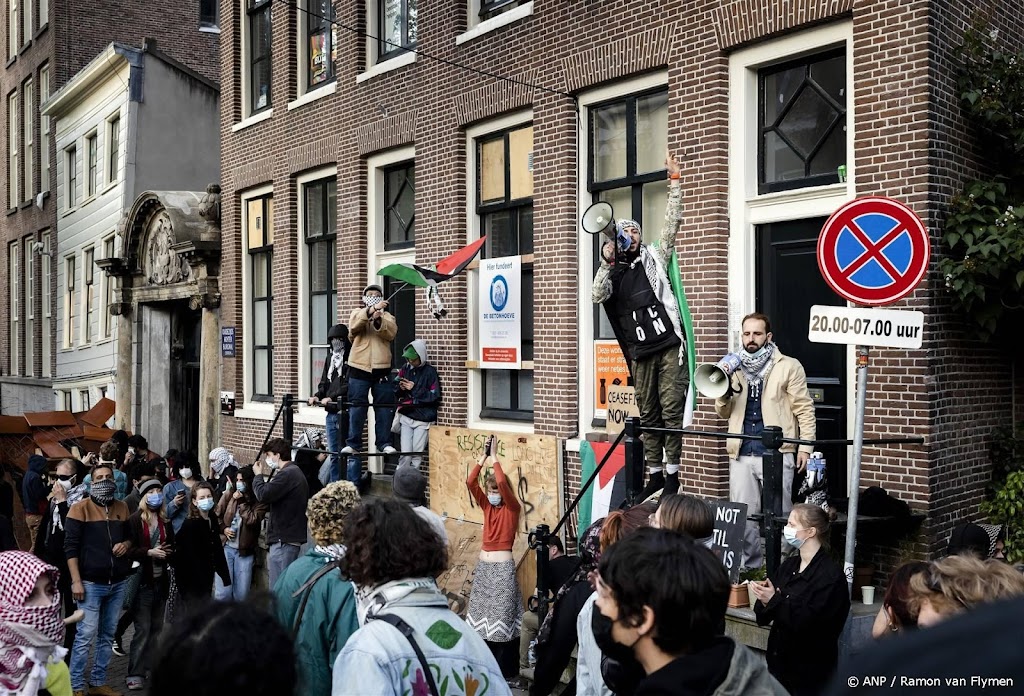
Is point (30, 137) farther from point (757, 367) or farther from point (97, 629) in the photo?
point (757, 367)

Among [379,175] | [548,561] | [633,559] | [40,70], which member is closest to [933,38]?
[548,561]

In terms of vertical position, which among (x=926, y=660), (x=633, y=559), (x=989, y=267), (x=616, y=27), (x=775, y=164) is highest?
(x=616, y=27)

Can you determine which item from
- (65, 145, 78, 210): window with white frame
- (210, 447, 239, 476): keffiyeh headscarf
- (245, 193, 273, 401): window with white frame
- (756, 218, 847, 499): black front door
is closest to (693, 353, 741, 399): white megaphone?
(756, 218, 847, 499): black front door

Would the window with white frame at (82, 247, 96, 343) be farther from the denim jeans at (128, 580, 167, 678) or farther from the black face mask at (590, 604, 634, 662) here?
the black face mask at (590, 604, 634, 662)

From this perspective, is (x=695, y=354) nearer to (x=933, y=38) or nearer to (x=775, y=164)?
(x=775, y=164)

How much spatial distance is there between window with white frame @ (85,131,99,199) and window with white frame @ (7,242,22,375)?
736 centimetres

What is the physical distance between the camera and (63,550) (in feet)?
30.4

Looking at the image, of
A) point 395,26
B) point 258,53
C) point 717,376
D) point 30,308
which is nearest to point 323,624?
point 717,376

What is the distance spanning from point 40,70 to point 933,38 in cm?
2722

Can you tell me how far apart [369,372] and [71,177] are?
18.3 meters

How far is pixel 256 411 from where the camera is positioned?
17.4 metres

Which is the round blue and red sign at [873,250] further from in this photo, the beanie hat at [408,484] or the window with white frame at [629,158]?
the window with white frame at [629,158]

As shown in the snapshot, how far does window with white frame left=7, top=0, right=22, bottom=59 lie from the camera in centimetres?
3173

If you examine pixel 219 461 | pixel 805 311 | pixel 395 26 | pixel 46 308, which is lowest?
pixel 219 461
